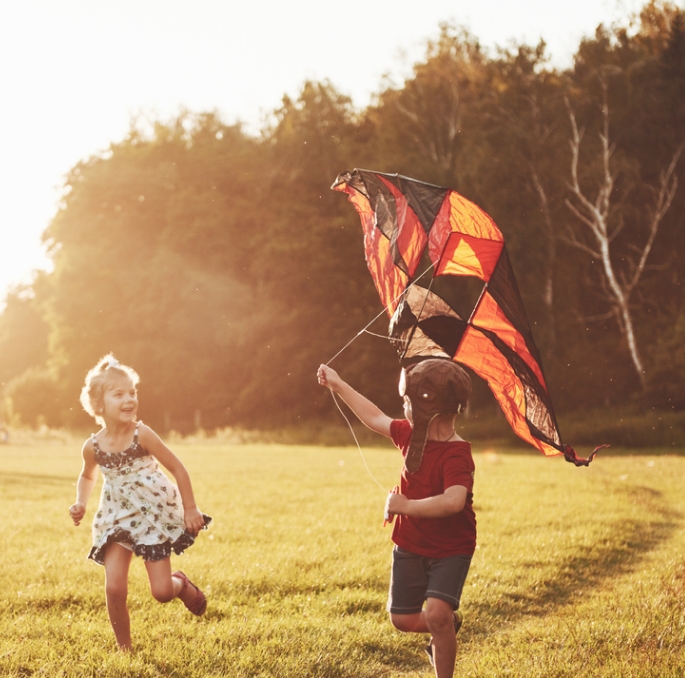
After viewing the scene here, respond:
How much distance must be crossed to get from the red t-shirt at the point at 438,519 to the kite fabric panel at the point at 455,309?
640mm

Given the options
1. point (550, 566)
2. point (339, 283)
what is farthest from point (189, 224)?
point (550, 566)

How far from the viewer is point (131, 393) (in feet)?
17.5

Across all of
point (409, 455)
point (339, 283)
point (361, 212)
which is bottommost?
point (409, 455)

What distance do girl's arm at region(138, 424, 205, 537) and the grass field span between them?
2.71 feet

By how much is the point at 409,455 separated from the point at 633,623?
2.87m

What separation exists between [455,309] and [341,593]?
294 centimetres

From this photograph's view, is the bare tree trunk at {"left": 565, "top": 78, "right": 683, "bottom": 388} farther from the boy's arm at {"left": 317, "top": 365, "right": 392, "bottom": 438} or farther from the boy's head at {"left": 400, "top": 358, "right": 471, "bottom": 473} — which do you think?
the boy's head at {"left": 400, "top": 358, "right": 471, "bottom": 473}

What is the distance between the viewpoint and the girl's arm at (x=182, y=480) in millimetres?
5191

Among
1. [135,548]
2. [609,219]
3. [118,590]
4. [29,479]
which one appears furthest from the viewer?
[609,219]

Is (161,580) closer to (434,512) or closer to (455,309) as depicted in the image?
(434,512)

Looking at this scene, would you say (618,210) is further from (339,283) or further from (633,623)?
(633,623)

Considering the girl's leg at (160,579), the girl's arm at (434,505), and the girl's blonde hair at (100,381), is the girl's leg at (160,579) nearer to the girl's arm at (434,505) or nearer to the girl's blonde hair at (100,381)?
the girl's blonde hair at (100,381)

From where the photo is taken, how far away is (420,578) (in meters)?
4.48

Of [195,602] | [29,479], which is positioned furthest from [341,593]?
[29,479]
